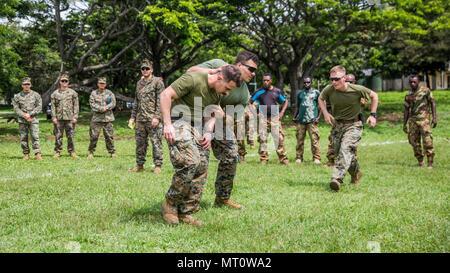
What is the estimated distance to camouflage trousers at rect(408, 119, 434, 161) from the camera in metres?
10.9

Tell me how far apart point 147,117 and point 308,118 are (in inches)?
180

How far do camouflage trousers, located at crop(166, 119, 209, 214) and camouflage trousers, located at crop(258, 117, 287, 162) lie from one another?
598 cm

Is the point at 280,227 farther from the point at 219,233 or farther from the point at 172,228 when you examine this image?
the point at 172,228

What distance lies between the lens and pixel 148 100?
950 cm

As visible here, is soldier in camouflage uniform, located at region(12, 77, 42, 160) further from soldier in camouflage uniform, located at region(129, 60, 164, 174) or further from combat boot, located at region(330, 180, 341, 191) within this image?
combat boot, located at region(330, 180, 341, 191)

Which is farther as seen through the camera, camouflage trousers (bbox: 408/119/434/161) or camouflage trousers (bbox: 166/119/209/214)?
camouflage trousers (bbox: 408/119/434/161)

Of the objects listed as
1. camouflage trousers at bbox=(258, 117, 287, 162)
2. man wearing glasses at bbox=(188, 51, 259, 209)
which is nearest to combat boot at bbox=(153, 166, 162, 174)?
camouflage trousers at bbox=(258, 117, 287, 162)

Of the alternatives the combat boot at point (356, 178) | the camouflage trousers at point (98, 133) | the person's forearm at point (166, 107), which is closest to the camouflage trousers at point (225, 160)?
the person's forearm at point (166, 107)

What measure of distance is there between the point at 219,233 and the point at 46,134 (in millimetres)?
17429

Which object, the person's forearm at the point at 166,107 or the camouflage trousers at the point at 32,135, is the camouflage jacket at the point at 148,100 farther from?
the person's forearm at the point at 166,107

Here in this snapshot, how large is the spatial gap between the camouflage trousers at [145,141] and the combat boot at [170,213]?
423 cm

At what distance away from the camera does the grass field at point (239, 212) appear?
4.34 meters

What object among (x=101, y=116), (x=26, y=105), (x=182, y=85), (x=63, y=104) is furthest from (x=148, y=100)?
(x=182, y=85)

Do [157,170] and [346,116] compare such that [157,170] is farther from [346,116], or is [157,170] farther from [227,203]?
[346,116]
